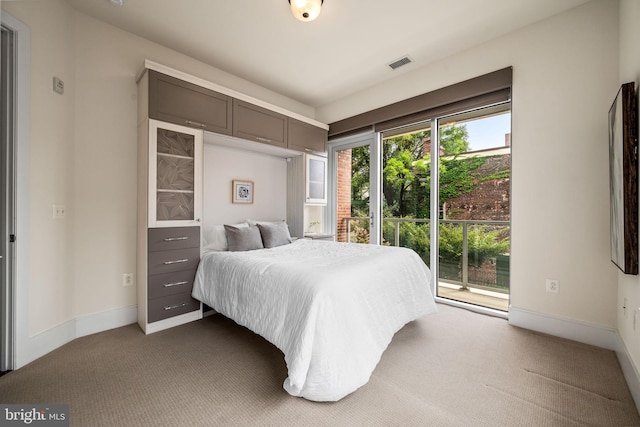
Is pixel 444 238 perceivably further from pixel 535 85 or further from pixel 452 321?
pixel 535 85

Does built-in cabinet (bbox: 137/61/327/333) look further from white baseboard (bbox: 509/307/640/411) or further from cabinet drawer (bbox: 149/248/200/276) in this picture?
white baseboard (bbox: 509/307/640/411)

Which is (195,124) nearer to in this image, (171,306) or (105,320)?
(171,306)

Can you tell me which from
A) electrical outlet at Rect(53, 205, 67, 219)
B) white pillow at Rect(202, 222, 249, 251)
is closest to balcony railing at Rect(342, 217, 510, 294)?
white pillow at Rect(202, 222, 249, 251)

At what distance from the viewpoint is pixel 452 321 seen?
2777 mm

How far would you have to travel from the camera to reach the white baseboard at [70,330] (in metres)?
1.99

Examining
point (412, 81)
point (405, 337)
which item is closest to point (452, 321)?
point (405, 337)

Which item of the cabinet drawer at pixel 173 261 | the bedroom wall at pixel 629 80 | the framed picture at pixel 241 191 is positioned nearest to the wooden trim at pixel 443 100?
the bedroom wall at pixel 629 80

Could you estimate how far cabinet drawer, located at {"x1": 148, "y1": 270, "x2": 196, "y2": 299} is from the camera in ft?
8.33

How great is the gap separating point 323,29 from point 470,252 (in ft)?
10.1

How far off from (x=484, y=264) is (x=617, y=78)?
6.93 ft

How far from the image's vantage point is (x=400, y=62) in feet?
10.6

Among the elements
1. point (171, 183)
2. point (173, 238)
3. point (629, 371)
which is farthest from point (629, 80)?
point (173, 238)

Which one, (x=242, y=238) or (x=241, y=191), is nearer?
(x=242, y=238)

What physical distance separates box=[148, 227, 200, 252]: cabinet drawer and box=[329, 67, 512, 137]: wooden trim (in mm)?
2682
